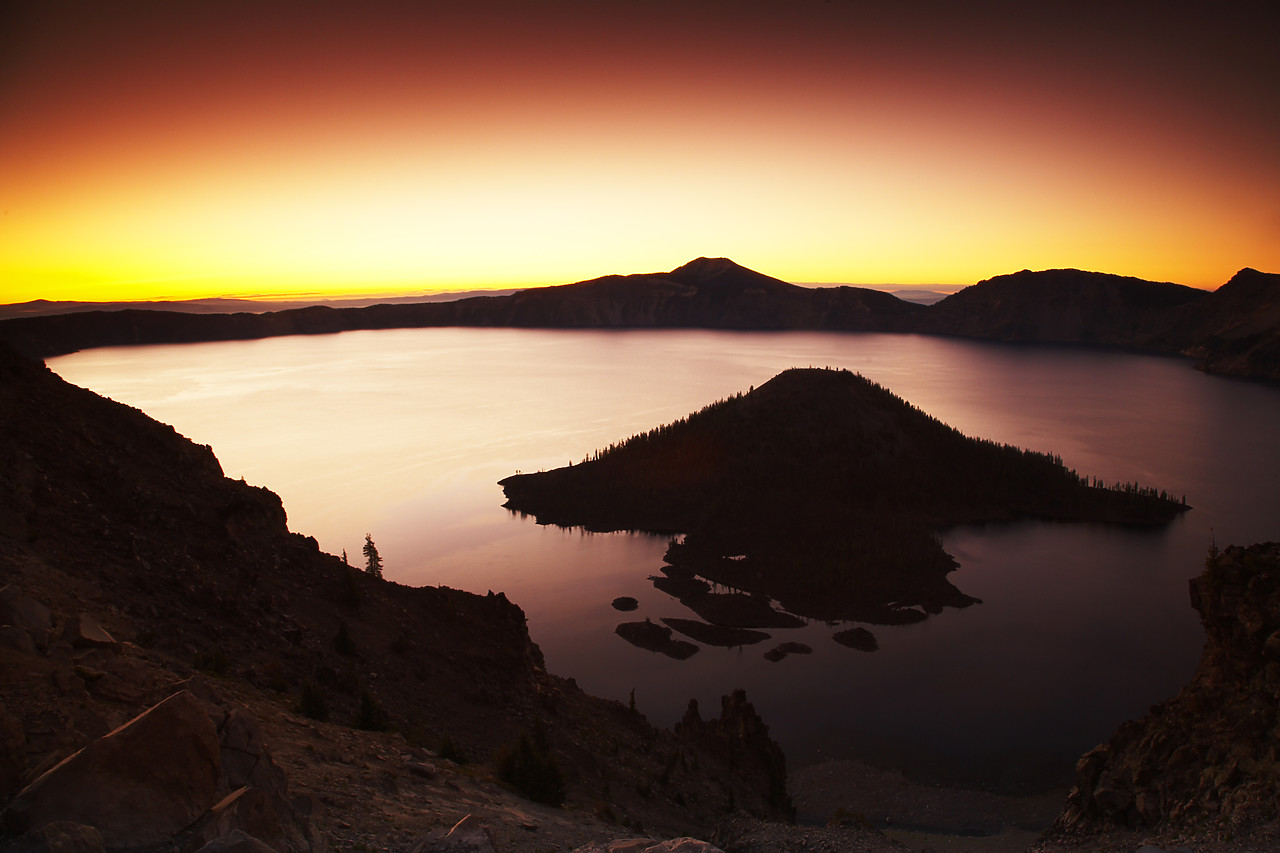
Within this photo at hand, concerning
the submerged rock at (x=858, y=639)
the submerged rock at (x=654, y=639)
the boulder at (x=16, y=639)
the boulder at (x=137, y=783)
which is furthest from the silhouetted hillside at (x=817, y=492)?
the boulder at (x=137, y=783)

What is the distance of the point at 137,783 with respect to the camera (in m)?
9.02

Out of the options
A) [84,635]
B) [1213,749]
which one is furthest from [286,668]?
[1213,749]

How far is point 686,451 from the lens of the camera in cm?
A: 9075

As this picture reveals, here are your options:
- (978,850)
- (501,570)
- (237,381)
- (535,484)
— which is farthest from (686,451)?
(237,381)

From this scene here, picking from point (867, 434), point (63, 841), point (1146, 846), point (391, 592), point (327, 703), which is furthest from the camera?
point (867, 434)

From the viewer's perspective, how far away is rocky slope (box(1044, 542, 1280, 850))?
16.7m

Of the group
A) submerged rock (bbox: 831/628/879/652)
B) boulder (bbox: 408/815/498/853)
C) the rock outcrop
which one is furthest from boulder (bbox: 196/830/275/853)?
submerged rock (bbox: 831/628/879/652)

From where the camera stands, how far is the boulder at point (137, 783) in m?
8.48

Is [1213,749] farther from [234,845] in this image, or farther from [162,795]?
[162,795]

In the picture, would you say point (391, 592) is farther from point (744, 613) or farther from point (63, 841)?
point (744, 613)

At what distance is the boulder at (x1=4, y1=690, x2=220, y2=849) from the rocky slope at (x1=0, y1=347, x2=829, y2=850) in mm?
88

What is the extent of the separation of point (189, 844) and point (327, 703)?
10999mm

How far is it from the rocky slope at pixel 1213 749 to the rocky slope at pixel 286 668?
12.7 m

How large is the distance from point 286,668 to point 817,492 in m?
66.3
